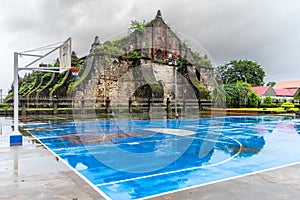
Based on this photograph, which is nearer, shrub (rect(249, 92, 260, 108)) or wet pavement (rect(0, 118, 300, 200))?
wet pavement (rect(0, 118, 300, 200))

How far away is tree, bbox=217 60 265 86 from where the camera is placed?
50750 mm

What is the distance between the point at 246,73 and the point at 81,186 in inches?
2015

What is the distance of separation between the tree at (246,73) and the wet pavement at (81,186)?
47.7 m

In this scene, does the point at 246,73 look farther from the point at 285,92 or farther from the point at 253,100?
the point at 253,100

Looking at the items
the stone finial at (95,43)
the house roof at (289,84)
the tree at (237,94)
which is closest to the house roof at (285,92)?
the house roof at (289,84)

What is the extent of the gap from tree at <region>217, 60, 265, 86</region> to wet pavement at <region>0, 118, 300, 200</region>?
4766 centimetres

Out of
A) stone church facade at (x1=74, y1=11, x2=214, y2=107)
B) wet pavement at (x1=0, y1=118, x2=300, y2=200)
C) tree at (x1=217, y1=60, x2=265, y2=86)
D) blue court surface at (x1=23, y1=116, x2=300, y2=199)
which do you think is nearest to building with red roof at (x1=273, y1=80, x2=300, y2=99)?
tree at (x1=217, y1=60, x2=265, y2=86)

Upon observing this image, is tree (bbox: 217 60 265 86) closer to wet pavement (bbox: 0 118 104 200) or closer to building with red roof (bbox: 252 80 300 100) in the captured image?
building with red roof (bbox: 252 80 300 100)

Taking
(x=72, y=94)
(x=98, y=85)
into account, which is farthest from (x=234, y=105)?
(x=72, y=94)

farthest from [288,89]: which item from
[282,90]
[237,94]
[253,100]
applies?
[237,94]

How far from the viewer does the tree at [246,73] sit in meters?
50.8

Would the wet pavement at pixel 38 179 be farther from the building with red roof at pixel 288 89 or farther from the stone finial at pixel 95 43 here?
the building with red roof at pixel 288 89

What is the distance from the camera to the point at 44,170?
16.8 feet

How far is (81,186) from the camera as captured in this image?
4160 millimetres
